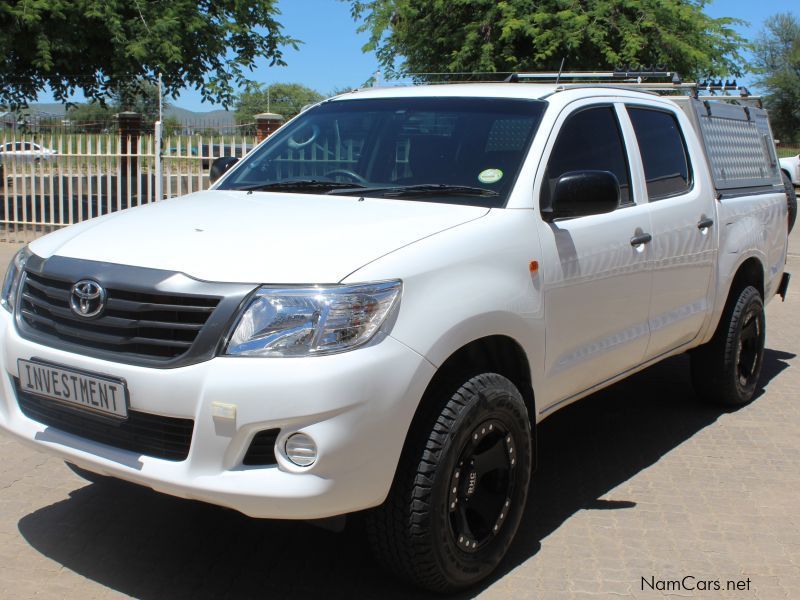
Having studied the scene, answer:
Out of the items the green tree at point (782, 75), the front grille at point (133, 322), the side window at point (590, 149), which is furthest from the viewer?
the green tree at point (782, 75)

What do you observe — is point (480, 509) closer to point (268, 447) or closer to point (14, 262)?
point (268, 447)

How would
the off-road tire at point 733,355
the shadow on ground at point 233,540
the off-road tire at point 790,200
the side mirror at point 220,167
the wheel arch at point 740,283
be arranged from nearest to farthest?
the shadow on ground at point 233,540
the side mirror at point 220,167
the wheel arch at point 740,283
the off-road tire at point 733,355
the off-road tire at point 790,200

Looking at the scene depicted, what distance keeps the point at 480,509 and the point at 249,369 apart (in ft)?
3.85

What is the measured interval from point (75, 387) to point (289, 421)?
2.74 ft

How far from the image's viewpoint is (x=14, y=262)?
12.1 ft

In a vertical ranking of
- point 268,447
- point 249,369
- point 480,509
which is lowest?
point 480,509

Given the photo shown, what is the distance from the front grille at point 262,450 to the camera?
290cm

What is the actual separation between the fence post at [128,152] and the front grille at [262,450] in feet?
39.2

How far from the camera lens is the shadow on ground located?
353cm

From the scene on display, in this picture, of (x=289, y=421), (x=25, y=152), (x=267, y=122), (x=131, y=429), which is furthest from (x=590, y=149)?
(x=25, y=152)

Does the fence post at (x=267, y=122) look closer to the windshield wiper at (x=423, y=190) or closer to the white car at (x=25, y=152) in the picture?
the white car at (x=25, y=152)

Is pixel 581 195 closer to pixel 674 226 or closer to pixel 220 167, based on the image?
pixel 674 226

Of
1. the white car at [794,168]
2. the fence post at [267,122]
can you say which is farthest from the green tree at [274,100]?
the white car at [794,168]

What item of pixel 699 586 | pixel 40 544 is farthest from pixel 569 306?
pixel 40 544
